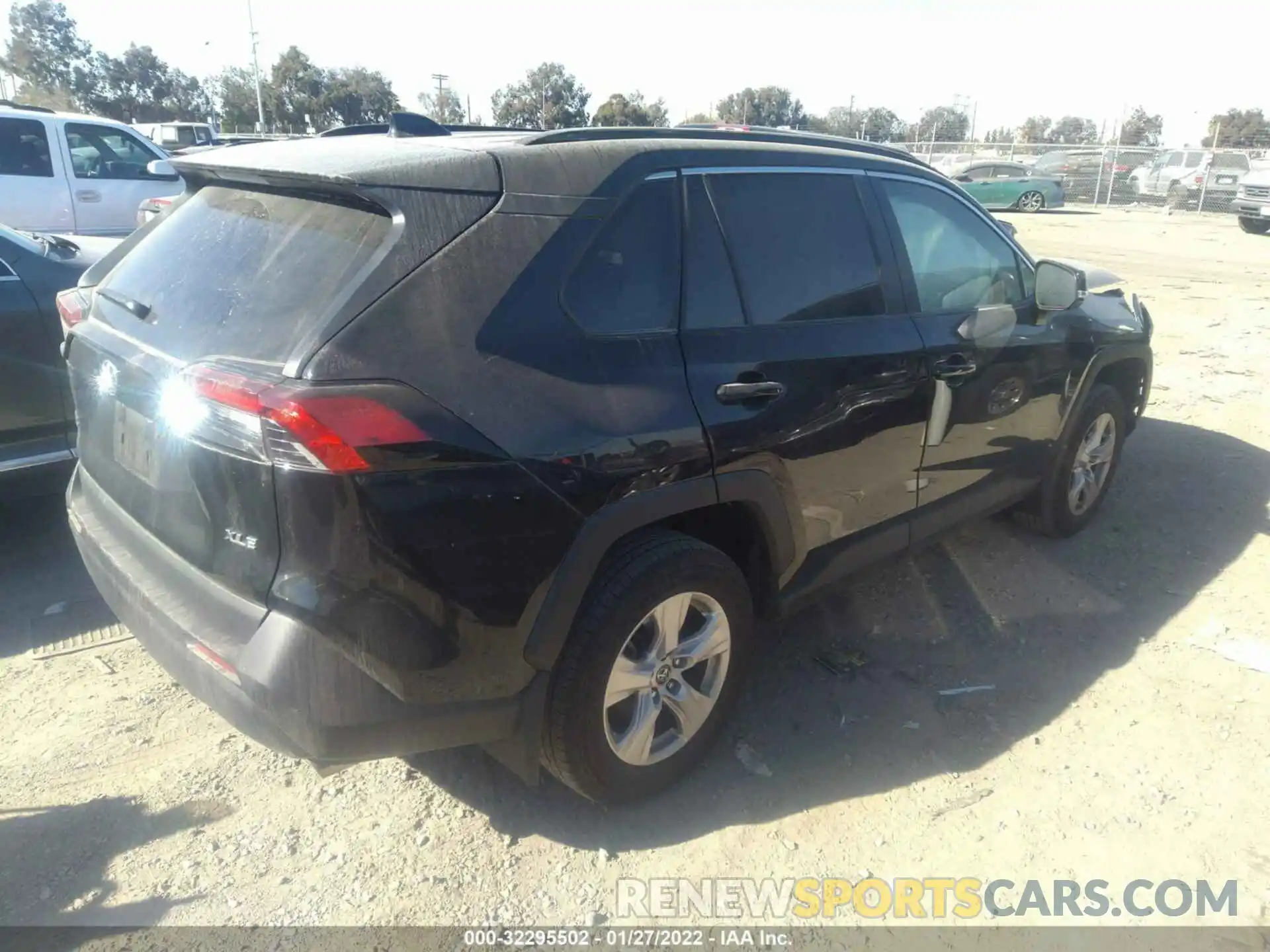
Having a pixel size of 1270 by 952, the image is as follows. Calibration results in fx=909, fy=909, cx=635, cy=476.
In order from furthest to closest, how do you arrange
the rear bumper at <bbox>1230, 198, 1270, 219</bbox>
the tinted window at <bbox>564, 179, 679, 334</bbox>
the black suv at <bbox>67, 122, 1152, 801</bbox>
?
the rear bumper at <bbox>1230, 198, 1270, 219</bbox> → the tinted window at <bbox>564, 179, 679, 334</bbox> → the black suv at <bbox>67, 122, 1152, 801</bbox>

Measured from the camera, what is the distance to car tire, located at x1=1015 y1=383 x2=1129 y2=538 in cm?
430

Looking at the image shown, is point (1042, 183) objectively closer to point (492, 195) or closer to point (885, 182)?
point (885, 182)

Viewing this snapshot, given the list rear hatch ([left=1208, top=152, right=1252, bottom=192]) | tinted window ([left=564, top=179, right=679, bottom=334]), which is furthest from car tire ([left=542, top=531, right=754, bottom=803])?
rear hatch ([left=1208, top=152, right=1252, bottom=192])

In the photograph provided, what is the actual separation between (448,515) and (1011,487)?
113 inches

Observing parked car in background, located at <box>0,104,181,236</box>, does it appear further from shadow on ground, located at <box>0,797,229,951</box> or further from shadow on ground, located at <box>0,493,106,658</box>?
shadow on ground, located at <box>0,797,229,951</box>

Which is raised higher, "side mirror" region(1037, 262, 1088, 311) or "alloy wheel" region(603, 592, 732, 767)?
"side mirror" region(1037, 262, 1088, 311)

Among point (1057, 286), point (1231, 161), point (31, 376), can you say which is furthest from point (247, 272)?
point (1231, 161)

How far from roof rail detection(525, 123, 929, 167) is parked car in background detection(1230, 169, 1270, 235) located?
66.1 ft

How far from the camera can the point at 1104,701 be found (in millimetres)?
3326

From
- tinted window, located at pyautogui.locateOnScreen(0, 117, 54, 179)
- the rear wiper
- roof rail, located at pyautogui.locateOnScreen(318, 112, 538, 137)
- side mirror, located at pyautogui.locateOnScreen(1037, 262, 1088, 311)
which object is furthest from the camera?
tinted window, located at pyautogui.locateOnScreen(0, 117, 54, 179)

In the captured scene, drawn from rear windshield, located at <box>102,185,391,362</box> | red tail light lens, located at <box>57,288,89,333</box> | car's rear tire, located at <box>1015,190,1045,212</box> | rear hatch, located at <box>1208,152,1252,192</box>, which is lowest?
car's rear tire, located at <box>1015,190,1045,212</box>

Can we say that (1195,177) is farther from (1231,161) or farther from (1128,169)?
(1128,169)

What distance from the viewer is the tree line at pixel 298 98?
158 feet

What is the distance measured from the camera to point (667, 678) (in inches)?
106
